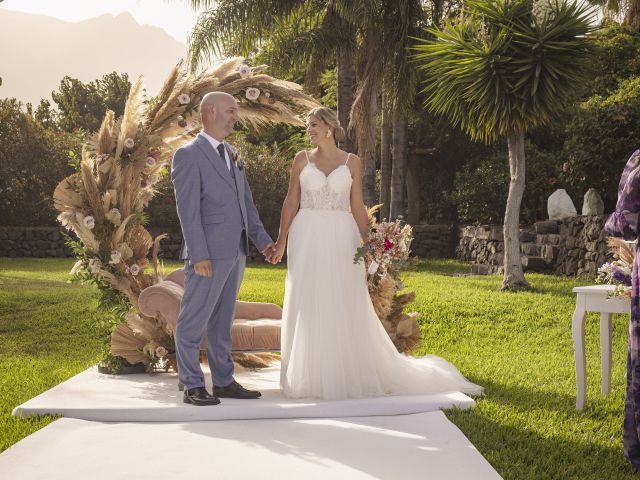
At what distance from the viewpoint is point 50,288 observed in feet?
51.7

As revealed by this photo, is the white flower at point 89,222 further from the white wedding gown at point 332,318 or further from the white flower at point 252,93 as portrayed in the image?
the white wedding gown at point 332,318

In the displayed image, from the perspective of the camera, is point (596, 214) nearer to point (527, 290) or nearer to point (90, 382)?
point (527, 290)

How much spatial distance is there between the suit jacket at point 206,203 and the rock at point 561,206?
540 inches

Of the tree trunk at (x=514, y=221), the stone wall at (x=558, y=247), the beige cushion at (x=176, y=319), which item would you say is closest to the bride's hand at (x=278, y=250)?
the beige cushion at (x=176, y=319)

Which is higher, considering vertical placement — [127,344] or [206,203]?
[206,203]

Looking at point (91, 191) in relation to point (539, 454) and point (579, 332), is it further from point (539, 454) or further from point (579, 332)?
point (539, 454)

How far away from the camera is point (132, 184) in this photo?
7359mm

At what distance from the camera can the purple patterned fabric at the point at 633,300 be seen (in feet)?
14.7

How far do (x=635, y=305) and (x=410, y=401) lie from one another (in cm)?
203

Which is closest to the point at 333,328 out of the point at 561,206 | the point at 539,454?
the point at 539,454

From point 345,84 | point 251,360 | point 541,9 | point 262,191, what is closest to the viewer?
point 251,360

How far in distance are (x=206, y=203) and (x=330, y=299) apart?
1.25 metres

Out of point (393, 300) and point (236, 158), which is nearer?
point (236, 158)

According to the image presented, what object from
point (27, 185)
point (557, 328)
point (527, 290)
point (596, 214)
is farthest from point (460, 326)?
point (27, 185)
